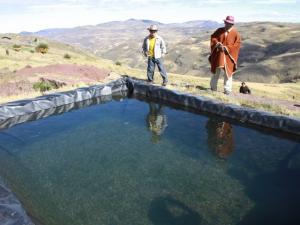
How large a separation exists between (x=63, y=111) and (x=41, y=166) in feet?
11.2

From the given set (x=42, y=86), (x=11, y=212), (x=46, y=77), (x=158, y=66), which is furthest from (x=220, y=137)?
(x=46, y=77)

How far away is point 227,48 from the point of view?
10.0 m

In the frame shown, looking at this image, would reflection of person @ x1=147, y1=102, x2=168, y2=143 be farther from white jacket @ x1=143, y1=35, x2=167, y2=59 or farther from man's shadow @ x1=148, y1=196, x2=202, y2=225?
man's shadow @ x1=148, y1=196, x2=202, y2=225

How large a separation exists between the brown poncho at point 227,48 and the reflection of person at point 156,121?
2.07 m

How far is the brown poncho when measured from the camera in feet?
32.8

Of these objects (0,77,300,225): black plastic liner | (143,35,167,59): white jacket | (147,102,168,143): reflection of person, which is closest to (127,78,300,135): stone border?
(0,77,300,225): black plastic liner

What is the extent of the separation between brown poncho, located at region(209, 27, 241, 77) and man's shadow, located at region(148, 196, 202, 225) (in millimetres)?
5799

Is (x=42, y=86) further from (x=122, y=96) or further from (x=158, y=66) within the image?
(x=158, y=66)

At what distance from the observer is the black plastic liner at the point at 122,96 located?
25.9 ft

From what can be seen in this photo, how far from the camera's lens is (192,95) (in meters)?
9.57

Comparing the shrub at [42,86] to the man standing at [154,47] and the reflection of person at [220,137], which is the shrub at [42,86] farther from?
the reflection of person at [220,137]

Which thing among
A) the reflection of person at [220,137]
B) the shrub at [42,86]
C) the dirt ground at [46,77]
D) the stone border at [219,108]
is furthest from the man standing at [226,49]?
the shrub at [42,86]

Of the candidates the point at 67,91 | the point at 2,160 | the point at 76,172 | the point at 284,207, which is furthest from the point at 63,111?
the point at 284,207

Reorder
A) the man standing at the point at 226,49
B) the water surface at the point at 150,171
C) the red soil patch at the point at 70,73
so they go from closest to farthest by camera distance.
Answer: the water surface at the point at 150,171 < the man standing at the point at 226,49 < the red soil patch at the point at 70,73
